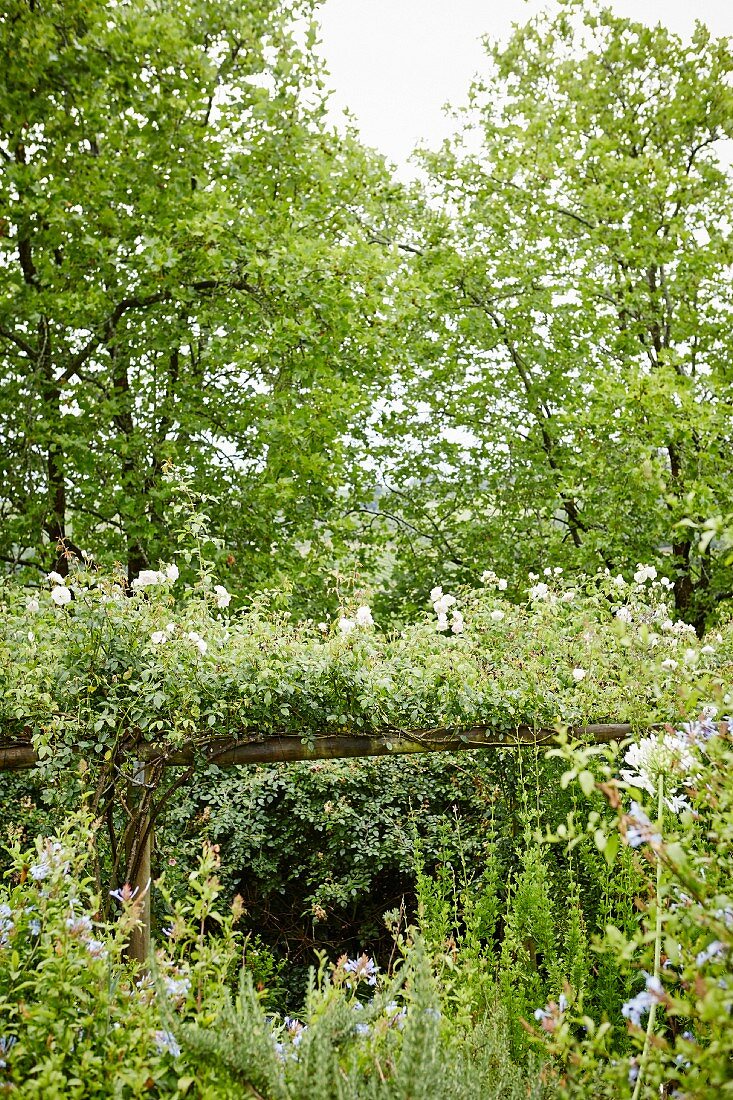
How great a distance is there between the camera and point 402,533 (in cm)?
921

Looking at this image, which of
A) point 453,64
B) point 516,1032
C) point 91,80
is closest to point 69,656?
point 516,1032

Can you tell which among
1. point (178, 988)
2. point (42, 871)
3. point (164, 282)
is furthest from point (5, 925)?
point (164, 282)

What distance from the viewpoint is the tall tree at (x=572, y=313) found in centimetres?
865

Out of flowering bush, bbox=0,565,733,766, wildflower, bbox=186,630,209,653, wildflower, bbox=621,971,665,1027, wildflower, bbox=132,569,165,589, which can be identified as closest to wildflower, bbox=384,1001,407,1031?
wildflower, bbox=621,971,665,1027

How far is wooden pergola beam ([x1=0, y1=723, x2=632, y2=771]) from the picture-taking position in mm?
3453

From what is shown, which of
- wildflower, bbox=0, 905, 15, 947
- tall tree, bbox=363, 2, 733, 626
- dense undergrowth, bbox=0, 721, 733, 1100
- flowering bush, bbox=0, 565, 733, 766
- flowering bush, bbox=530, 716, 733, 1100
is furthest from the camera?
tall tree, bbox=363, 2, 733, 626

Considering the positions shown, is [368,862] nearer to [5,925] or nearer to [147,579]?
[147,579]

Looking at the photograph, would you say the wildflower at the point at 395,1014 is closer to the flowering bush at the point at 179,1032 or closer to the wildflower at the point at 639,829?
the flowering bush at the point at 179,1032

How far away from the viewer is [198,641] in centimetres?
339

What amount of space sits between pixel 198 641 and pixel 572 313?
7.24m

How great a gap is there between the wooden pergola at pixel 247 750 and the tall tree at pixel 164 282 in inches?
121

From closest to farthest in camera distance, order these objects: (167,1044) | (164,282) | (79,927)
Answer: (167,1044) < (79,927) < (164,282)

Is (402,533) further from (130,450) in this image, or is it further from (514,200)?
(514,200)

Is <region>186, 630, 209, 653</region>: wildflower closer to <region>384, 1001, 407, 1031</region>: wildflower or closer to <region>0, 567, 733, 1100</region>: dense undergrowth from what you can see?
<region>0, 567, 733, 1100</region>: dense undergrowth
